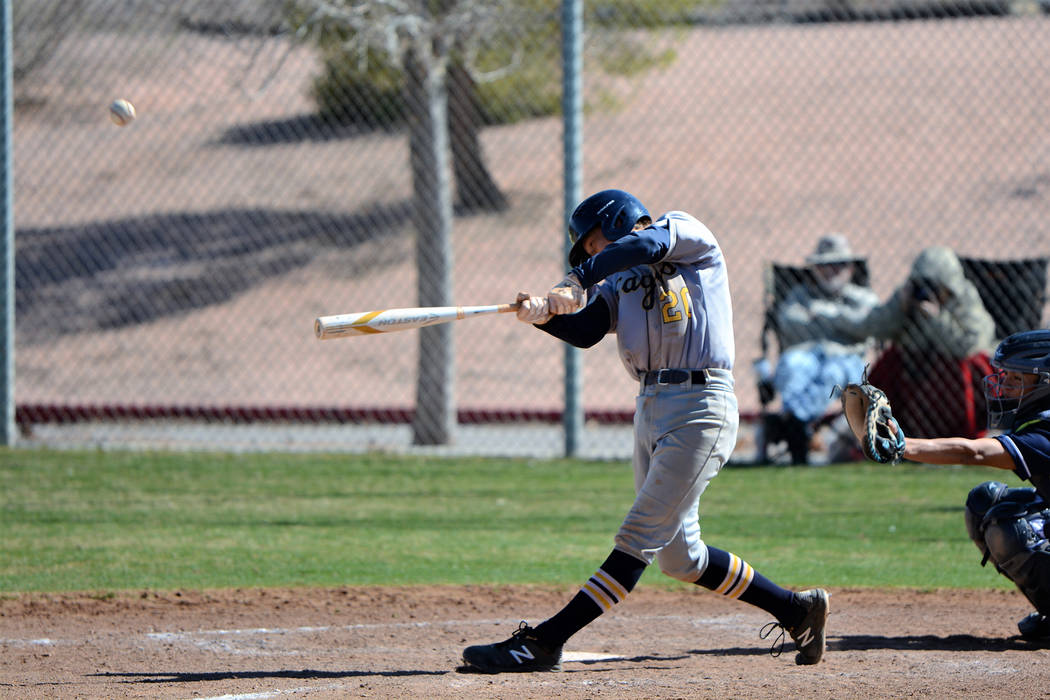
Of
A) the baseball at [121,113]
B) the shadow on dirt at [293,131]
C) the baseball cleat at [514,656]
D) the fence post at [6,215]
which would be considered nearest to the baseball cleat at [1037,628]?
the baseball cleat at [514,656]

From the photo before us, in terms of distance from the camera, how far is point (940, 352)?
8.87 m

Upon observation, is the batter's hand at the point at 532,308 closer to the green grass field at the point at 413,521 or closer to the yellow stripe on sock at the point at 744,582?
the yellow stripe on sock at the point at 744,582

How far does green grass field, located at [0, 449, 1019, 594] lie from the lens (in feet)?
19.4

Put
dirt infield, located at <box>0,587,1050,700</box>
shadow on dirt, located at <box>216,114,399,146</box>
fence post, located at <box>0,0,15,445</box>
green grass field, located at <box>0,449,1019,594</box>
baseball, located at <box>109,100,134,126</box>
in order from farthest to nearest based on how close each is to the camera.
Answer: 1. shadow on dirt, located at <box>216,114,399,146</box>
2. fence post, located at <box>0,0,15,445</box>
3. baseball, located at <box>109,100,134,126</box>
4. green grass field, located at <box>0,449,1019,594</box>
5. dirt infield, located at <box>0,587,1050,700</box>

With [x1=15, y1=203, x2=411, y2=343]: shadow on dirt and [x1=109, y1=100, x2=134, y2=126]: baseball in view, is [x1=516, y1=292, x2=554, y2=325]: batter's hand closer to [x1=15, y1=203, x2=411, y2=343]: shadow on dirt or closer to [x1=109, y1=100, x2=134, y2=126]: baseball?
[x1=109, y1=100, x2=134, y2=126]: baseball

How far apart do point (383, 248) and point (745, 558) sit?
15.1 m

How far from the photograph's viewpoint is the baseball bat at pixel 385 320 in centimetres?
404

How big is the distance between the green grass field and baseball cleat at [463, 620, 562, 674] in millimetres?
1619

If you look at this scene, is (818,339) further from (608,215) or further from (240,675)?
(240,675)

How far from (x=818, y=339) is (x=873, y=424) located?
5.90m

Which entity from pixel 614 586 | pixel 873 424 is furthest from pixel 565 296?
pixel 873 424

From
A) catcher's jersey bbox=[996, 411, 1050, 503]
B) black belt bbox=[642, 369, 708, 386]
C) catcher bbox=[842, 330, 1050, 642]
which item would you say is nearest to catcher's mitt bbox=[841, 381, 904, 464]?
catcher bbox=[842, 330, 1050, 642]

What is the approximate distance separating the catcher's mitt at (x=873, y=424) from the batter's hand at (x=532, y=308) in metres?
1.05

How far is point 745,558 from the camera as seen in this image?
6117mm
